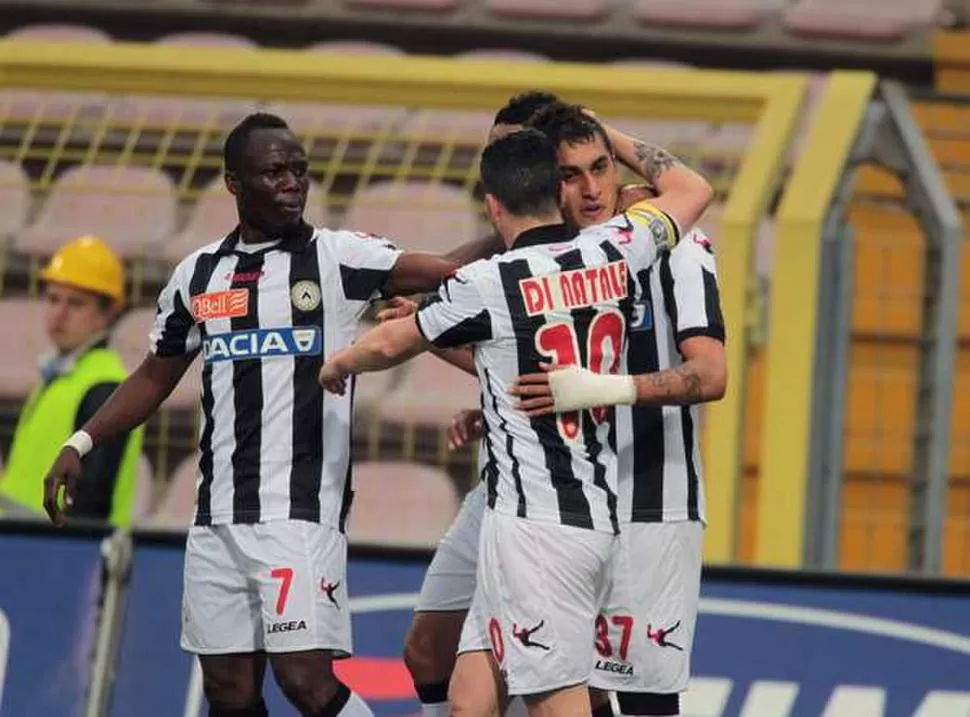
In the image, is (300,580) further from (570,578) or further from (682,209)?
(682,209)

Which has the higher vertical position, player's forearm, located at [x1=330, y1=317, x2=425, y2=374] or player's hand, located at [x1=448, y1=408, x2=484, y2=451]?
player's forearm, located at [x1=330, y1=317, x2=425, y2=374]

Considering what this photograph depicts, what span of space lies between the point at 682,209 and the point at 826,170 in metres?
2.04

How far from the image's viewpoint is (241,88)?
26.0 ft

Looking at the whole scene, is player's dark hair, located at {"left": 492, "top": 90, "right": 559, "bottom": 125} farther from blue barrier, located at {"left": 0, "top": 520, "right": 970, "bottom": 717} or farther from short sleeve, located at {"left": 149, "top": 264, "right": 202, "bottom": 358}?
blue barrier, located at {"left": 0, "top": 520, "right": 970, "bottom": 717}

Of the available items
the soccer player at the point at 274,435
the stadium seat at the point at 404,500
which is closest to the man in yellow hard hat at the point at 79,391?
the stadium seat at the point at 404,500

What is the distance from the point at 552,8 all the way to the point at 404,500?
153 inches

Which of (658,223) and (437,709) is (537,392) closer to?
(658,223)

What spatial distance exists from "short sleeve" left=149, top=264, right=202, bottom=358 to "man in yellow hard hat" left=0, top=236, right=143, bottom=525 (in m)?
1.44

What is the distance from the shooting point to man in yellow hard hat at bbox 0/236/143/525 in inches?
274

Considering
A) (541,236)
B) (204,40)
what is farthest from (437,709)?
(204,40)

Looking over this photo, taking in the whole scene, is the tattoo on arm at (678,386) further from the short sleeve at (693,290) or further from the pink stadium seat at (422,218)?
the pink stadium seat at (422,218)

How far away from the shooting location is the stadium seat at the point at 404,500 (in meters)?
7.57

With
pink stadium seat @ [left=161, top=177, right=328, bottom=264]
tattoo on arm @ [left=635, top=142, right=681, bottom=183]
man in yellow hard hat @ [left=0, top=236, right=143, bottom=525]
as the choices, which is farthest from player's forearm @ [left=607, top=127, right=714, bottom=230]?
pink stadium seat @ [left=161, top=177, right=328, bottom=264]

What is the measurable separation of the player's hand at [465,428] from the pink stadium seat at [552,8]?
5504 millimetres
